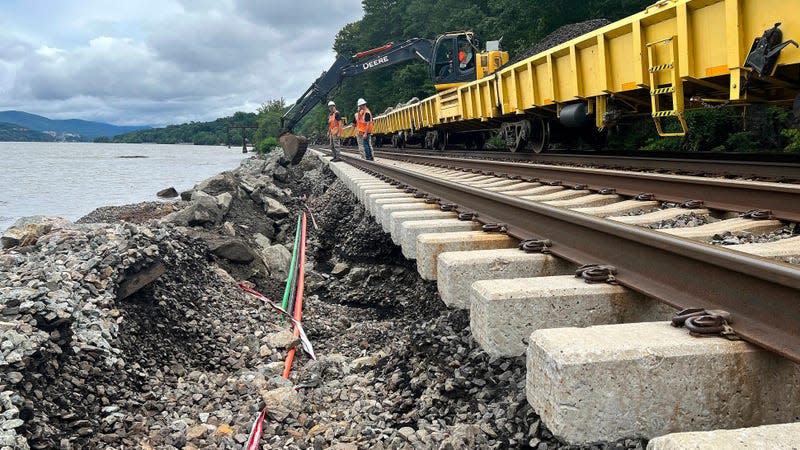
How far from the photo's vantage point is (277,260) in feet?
22.9

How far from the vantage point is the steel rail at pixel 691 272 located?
1694mm

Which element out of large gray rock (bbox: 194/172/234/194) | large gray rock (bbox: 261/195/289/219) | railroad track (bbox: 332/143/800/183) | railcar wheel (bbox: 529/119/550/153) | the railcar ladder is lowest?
large gray rock (bbox: 261/195/289/219)

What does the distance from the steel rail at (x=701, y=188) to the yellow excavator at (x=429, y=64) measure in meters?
10.7

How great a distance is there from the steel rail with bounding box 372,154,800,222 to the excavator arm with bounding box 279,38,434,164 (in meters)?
17.6

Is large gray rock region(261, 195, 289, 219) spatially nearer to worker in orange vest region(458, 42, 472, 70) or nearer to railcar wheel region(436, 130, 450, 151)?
railcar wheel region(436, 130, 450, 151)

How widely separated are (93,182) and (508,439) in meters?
32.0

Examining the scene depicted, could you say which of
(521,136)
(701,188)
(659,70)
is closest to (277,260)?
(701,188)

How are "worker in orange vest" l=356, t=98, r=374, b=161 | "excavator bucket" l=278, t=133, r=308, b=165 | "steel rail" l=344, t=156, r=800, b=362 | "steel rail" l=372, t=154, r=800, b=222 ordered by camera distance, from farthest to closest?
"excavator bucket" l=278, t=133, r=308, b=165 → "worker in orange vest" l=356, t=98, r=374, b=161 → "steel rail" l=372, t=154, r=800, b=222 → "steel rail" l=344, t=156, r=800, b=362

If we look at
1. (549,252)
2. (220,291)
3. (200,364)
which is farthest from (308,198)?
(549,252)

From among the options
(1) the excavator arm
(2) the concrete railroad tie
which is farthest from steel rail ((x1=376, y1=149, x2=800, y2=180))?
(1) the excavator arm

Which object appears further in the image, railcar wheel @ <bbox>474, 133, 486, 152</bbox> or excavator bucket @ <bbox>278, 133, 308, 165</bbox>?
excavator bucket @ <bbox>278, 133, 308, 165</bbox>

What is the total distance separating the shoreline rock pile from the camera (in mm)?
2391

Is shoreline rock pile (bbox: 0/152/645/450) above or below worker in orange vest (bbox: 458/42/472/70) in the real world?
below

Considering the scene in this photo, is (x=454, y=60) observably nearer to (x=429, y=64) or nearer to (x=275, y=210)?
(x=429, y=64)
